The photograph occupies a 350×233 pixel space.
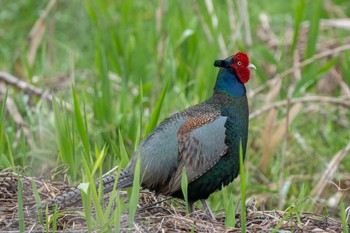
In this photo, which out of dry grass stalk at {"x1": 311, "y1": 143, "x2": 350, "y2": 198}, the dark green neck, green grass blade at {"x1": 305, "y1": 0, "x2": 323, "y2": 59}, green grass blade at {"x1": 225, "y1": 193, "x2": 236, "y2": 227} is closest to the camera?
green grass blade at {"x1": 225, "y1": 193, "x2": 236, "y2": 227}

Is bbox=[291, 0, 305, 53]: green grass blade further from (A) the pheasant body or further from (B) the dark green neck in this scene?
(A) the pheasant body

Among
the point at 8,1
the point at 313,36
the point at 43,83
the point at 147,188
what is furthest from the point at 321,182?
the point at 8,1

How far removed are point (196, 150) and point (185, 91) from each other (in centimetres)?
228

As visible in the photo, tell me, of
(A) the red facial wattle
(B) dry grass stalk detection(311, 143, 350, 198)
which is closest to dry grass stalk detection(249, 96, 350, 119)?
(B) dry grass stalk detection(311, 143, 350, 198)

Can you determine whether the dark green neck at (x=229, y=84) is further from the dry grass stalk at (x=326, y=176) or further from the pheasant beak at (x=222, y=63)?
the dry grass stalk at (x=326, y=176)

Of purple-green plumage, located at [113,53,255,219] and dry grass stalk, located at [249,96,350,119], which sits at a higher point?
purple-green plumage, located at [113,53,255,219]

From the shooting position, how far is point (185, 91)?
716cm

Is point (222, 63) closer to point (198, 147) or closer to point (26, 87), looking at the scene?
point (198, 147)

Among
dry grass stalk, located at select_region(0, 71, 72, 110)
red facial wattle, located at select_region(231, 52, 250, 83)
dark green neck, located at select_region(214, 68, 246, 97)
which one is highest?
red facial wattle, located at select_region(231, 52, 250, 83)

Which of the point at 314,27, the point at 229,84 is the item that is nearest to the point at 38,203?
the point at 229,84

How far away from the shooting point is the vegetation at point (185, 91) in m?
6.10

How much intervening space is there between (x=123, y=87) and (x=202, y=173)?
6.79ft

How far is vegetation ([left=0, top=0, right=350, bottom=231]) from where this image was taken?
6.10 metres

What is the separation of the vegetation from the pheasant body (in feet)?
1.11
